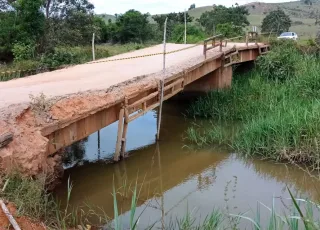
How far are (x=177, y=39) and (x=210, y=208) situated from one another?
19.9 metres

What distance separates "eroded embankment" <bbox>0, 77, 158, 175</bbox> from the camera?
22.5ft

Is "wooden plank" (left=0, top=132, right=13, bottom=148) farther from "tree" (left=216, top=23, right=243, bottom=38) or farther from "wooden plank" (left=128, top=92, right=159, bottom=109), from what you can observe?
"tree" (left=216, top=23, right=243, bottom=38)

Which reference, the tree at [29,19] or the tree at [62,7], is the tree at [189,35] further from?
the tree at [29,19]

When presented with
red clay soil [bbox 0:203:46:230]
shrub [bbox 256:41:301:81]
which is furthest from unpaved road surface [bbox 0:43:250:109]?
red clay soil [bbox 0:203:46:230]

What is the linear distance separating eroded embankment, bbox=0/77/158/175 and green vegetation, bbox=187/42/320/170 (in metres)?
3.62

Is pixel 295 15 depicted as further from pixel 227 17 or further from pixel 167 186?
pixel 167 186

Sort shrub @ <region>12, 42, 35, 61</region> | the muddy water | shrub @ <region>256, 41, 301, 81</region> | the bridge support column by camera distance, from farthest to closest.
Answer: shrub @ <region>12, 42, 35, 61</region> < shrub @ <region>256, 41, 301, 81</region> < the bridge support column < the muddy water

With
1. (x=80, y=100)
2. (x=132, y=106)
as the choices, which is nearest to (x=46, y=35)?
(x=132, y=106)

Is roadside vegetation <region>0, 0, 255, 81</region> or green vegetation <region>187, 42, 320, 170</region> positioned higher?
roadside vegetation <region>0, 0, 255, 81</region>

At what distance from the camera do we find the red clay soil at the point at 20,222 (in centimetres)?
506

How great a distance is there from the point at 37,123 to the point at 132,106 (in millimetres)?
2950

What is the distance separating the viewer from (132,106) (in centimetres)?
1016

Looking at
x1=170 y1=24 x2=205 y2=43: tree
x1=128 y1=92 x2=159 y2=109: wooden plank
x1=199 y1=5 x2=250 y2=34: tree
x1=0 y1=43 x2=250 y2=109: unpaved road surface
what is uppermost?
x1=199 y1=5 x2=250 y2=34: tree

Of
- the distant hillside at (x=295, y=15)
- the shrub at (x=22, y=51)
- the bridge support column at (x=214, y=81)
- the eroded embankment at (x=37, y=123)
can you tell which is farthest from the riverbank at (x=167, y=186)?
the distant hillside at (x=295, y=15)
